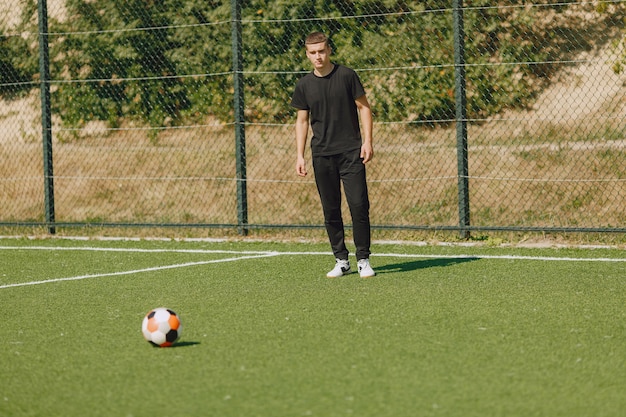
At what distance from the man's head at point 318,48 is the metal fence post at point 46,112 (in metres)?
5.31

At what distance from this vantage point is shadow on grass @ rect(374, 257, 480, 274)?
9.35 metres

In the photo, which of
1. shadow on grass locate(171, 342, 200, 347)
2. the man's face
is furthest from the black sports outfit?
shadow on grass locate(171, 342, 200, 347)

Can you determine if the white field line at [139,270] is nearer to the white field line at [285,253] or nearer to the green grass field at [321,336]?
the green grass field at [321,336]

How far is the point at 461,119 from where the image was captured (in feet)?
36.8

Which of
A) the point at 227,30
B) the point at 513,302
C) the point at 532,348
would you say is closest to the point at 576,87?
the point at 227,30

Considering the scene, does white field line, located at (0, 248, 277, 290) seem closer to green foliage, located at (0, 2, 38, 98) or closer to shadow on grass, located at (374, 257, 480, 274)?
shadow on grass, located at (374, 257, 480, 274)

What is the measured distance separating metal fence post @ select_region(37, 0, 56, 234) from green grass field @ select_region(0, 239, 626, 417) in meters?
2.63

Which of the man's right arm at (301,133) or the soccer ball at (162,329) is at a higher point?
the man's right arm at (301,133)

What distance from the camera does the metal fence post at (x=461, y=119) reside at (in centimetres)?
1120

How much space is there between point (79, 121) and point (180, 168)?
6.11ft

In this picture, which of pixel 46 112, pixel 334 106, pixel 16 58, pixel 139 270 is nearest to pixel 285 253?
pixel 139 270

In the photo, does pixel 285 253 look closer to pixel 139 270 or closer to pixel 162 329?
pixel 139 270

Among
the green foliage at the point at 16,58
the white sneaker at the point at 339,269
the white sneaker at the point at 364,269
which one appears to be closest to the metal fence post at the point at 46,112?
the green foliage at the point at 16,58

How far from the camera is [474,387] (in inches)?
202
